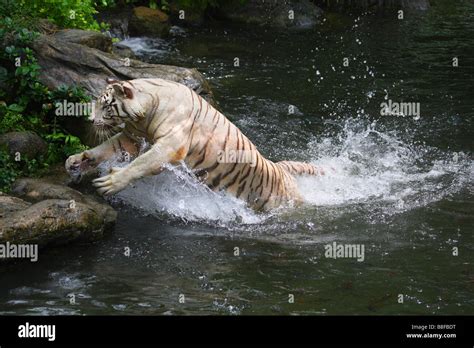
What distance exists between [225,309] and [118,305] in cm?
74

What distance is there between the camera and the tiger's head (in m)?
6.36

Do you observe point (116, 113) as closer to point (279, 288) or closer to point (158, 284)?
point (158, 284)

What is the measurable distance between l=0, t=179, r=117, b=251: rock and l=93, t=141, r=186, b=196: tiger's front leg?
0.77 ft

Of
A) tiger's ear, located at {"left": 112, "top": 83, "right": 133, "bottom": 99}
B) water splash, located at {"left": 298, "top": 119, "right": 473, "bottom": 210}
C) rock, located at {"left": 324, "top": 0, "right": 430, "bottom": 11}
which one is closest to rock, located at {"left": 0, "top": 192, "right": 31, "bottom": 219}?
tiger's ear, located at {"left": 112, "top": 83, "right": 133, "bottom": 99}

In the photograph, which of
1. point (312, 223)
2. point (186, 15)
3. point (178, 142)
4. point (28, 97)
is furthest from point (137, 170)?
point (186, 15)

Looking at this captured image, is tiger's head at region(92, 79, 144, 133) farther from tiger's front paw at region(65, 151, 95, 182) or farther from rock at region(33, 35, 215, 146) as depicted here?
rock at region(33, 35, 215, 146)

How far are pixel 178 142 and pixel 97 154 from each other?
30.8 inches

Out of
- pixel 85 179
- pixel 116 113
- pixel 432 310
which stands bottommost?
pixel 432 310

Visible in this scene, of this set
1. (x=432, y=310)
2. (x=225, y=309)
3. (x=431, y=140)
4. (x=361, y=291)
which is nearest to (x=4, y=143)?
(x=225, y=309)

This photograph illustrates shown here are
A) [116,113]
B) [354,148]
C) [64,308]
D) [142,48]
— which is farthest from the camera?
[142,48]

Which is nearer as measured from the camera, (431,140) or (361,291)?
(361,291)

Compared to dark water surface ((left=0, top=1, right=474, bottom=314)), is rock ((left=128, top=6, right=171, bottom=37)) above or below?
above

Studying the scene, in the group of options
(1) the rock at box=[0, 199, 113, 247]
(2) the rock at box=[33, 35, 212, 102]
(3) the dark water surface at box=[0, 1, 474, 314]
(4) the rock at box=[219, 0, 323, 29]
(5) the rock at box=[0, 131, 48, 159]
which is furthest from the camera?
(4) the rock at box=[219, 0, 323, 29]

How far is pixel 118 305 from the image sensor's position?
5.32 metres
